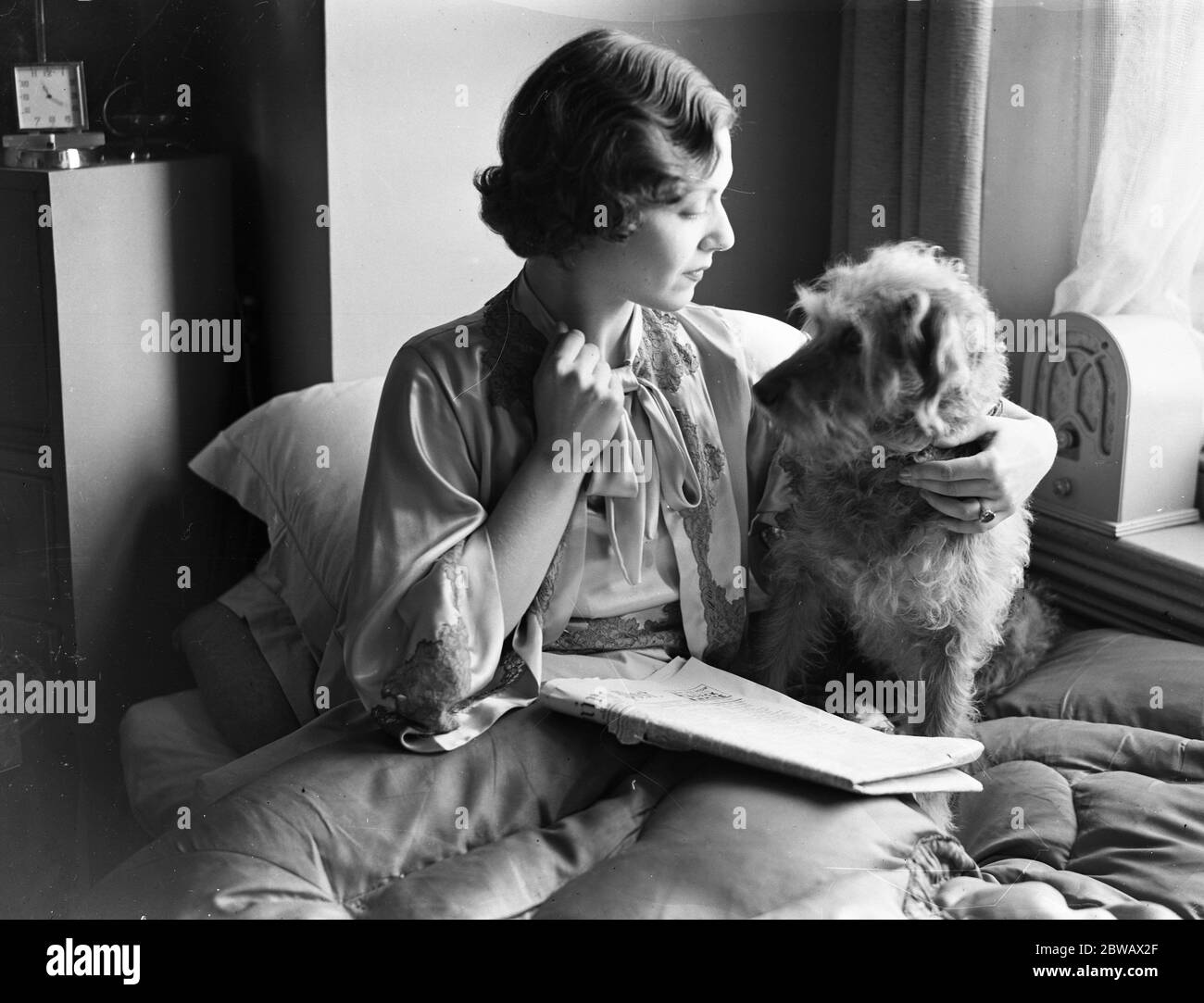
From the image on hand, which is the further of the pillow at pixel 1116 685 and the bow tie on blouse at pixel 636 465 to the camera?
the pillow at pixel 1116 685

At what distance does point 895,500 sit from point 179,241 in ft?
2.70

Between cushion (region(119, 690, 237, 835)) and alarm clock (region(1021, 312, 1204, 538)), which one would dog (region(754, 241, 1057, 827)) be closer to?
alarm clock (region(1021, 312, 1204, 538))

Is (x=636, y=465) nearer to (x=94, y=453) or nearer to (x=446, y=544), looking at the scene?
(x=446, y=544)

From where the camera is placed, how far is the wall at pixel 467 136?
115 cm

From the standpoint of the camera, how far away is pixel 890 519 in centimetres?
134

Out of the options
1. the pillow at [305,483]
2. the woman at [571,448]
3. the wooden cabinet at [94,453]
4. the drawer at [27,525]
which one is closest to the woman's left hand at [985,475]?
the woman at [571,448]

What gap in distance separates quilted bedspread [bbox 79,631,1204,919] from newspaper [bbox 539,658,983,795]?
0.03 meters

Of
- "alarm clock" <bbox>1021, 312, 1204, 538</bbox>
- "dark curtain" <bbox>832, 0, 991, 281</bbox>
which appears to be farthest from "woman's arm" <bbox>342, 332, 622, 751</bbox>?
"alarm clock" <bbox>1021, 312, 1204, 538</bbox>

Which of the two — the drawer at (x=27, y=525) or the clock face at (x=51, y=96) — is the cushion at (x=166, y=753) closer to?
the drawer at (x=27, y=525)

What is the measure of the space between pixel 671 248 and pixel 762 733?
0.49 m

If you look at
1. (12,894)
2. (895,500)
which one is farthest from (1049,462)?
(12,894)

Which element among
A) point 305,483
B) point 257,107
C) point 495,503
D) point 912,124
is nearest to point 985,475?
point 912,124

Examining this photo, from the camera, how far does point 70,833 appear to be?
119 cm

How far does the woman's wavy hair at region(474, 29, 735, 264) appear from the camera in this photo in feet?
3.62
